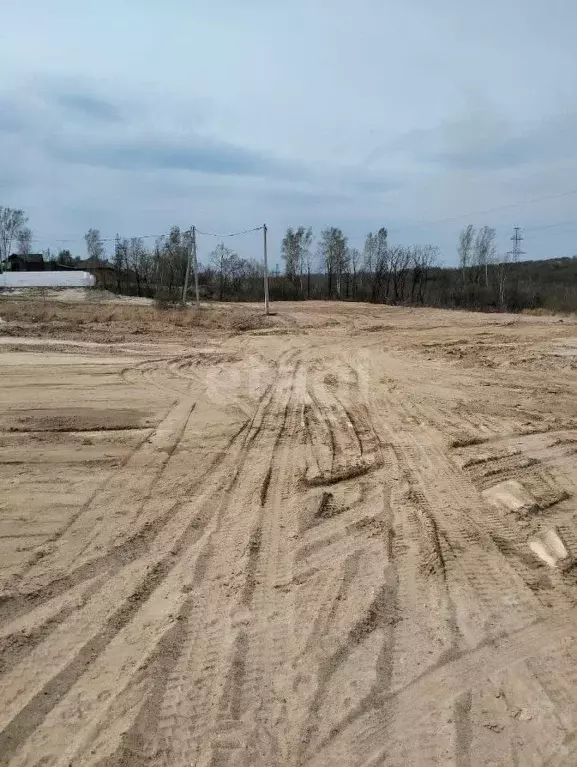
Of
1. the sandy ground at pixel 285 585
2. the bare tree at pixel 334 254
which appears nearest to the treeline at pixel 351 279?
the bare tree at pixel 334 254

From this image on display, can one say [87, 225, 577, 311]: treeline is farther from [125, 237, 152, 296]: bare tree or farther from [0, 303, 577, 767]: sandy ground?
[0, 303, 577, 767]: sandy ground

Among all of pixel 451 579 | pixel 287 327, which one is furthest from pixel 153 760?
pixel 287 327

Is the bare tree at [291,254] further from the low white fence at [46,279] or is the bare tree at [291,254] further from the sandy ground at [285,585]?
the sandy ground at [285,585]

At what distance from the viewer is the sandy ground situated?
291cm

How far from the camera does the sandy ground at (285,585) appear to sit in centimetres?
291

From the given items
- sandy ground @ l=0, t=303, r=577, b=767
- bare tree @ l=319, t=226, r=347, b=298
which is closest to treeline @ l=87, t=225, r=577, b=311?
bare tree @ l=319, t=226, r=347, b=298

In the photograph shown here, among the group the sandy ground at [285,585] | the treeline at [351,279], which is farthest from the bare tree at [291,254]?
the sandy ground at [285,585]

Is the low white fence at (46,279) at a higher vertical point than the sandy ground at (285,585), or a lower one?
higher

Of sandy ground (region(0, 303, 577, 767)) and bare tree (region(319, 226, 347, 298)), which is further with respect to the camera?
bare tree (region(319, 226, 347, 298))

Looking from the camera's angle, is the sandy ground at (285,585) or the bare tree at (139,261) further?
the bare tree at (139,261)

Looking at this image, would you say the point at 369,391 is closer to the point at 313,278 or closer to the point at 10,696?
the point at 10,696

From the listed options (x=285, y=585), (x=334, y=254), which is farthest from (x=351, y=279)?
(x=285, y=585)

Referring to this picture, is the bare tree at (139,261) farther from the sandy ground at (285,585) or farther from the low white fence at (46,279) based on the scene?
the sandy ground at (285,585)

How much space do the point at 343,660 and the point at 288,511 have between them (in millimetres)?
2126
